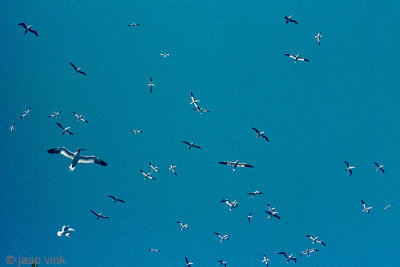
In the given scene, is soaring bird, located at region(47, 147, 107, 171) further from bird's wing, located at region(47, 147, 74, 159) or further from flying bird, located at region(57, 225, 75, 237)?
flying bird, located at region(57, 225, 75, 237)

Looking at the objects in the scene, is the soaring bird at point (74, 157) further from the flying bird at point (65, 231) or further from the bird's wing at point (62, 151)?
the flying bird at point (65, 231)

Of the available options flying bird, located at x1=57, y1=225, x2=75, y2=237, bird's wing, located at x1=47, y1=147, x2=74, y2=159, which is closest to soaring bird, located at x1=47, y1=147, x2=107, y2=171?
bird's wing, located at x1=47, y1=147, x2=74, y2=159

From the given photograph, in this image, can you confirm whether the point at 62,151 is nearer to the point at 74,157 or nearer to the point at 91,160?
the point at 74,157

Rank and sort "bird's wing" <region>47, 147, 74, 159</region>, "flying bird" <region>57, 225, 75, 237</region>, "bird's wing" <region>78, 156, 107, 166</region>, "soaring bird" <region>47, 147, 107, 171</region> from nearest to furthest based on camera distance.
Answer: "bird's wing" <region>78, 156, 107, 166</region> < "bird's wing" <region>47, 147, 74, 159</region> < "soaring bird" <region>47, 147, 107, 171</region> < "flying bird" <region>57, 225, 75, 237</region>

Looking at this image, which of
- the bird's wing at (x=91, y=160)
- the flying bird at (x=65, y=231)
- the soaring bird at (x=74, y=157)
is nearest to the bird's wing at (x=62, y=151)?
the soaring bird at (x=74, y=157)

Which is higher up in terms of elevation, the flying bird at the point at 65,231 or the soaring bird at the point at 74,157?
the soaring bird at the point at 74,157

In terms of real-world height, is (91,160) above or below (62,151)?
below

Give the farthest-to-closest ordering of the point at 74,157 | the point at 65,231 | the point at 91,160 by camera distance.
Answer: the point at 65,231 → the point at 74,157 → the point at 91,160

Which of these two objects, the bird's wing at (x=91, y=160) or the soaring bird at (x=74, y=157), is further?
the soaring bird at (x=74, y=157)

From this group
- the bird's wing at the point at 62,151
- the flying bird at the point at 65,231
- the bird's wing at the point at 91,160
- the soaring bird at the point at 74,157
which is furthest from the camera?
the flying bird at the point at 65,231

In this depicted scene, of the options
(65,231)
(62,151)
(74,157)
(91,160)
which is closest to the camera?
(91,160)

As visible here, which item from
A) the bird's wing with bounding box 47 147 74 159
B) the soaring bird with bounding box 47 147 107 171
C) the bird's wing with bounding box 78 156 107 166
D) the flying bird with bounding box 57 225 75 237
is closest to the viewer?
the bird's wing with bounding box 78 156 107 166

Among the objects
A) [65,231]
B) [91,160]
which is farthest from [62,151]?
[65,231]
